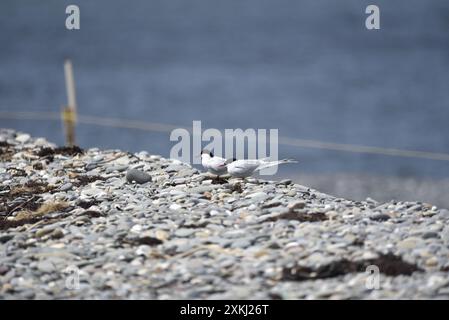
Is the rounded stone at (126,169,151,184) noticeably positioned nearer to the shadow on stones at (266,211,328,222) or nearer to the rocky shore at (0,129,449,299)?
the rocky shore at (0,129,449,299)

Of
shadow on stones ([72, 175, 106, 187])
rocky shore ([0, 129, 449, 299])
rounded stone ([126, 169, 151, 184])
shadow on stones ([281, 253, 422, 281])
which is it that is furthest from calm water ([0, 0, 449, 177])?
shadow on stones ([281, 253, 422, 281])

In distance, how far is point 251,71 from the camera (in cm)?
5841

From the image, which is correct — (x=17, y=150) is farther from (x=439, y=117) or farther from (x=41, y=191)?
(x=439, y=117)

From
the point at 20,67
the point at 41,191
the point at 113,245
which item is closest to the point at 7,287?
the point at 113,245

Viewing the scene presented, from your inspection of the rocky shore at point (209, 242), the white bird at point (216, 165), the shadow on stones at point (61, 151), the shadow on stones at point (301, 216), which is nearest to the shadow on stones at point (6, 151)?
the shadow on stones at point (61, 151)

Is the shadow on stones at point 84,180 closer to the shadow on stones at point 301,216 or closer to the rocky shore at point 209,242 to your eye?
the rocky shore at point 209,242

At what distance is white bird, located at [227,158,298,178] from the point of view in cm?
995

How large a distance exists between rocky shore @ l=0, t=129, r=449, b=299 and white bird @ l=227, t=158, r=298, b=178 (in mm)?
127

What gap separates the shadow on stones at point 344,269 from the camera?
24.9 feet

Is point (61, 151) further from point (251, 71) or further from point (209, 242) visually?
point (251, 71)

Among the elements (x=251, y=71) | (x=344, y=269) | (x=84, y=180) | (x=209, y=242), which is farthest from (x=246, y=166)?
(x=251, y=71)

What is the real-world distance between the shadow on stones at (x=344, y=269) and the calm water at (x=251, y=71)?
2068cm

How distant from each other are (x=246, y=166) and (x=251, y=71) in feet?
160

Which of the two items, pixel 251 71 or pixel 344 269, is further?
pixel 251 71
